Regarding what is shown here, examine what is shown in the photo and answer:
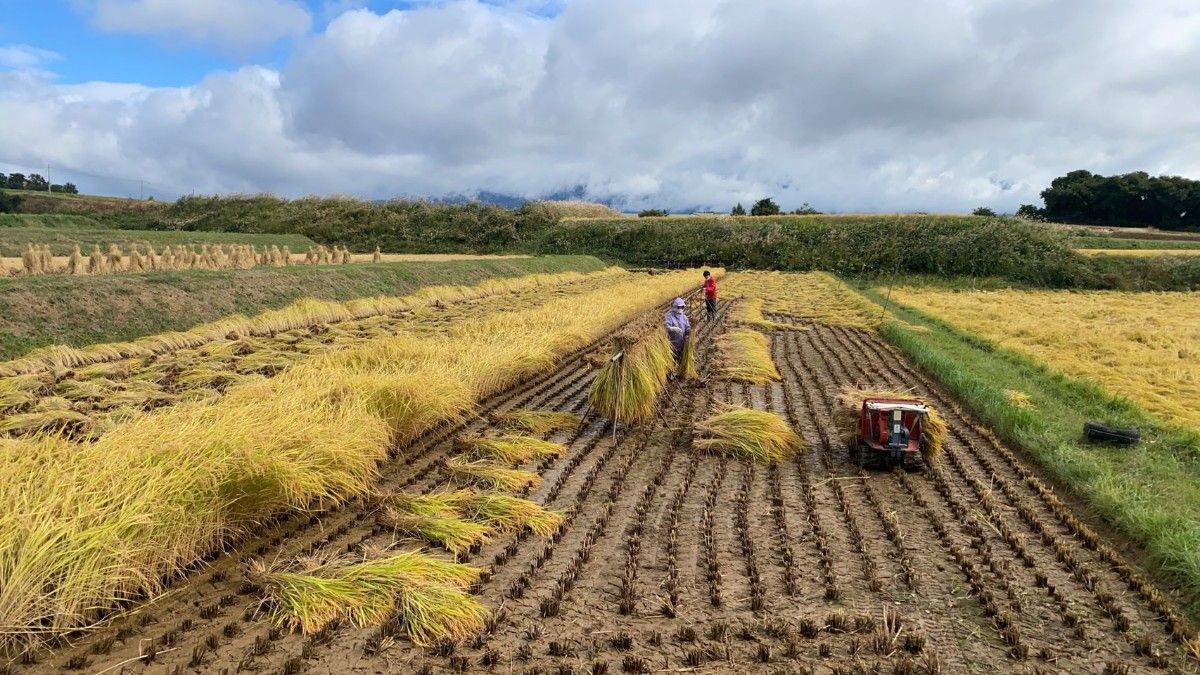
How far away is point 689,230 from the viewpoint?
36.8m

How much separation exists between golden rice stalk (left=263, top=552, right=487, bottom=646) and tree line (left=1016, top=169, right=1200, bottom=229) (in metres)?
50.3

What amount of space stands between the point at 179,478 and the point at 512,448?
2.33 m

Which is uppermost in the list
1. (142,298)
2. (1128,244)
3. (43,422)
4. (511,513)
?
(1128,244)

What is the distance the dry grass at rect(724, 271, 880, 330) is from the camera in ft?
51.8

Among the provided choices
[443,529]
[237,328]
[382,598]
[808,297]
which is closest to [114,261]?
[237,328]

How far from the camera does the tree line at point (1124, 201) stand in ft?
151

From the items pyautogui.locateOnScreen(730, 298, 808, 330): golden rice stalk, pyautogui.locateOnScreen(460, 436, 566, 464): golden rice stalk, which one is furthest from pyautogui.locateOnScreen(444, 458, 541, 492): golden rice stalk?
pyautogui.locateOnScreen(730, 298, 808, 330): golden rice stalk

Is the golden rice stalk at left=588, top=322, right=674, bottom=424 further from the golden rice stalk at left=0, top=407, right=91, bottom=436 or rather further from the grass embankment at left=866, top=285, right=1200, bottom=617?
the golden rice stalk at left=0, top=407, right=91, bottom=436

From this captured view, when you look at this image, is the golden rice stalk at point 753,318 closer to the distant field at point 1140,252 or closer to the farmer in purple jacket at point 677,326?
the farmer in purple jacket at point 677,326

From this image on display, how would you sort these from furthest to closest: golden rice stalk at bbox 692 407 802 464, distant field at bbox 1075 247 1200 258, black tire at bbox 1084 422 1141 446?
distant field at bbox 1075 247 1200 258 → black tire at bbox 1084 422 1141 446 → golden rice stalk at bbox 692 407 802 464

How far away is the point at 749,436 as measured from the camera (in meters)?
5.53

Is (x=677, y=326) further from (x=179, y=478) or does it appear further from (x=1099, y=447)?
(x=179, y=478)

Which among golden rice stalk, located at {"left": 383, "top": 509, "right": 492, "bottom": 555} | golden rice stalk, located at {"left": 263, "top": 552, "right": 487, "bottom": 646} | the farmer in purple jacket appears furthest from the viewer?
the farmer in purple jacket

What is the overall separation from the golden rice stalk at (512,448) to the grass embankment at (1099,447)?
149 inches
